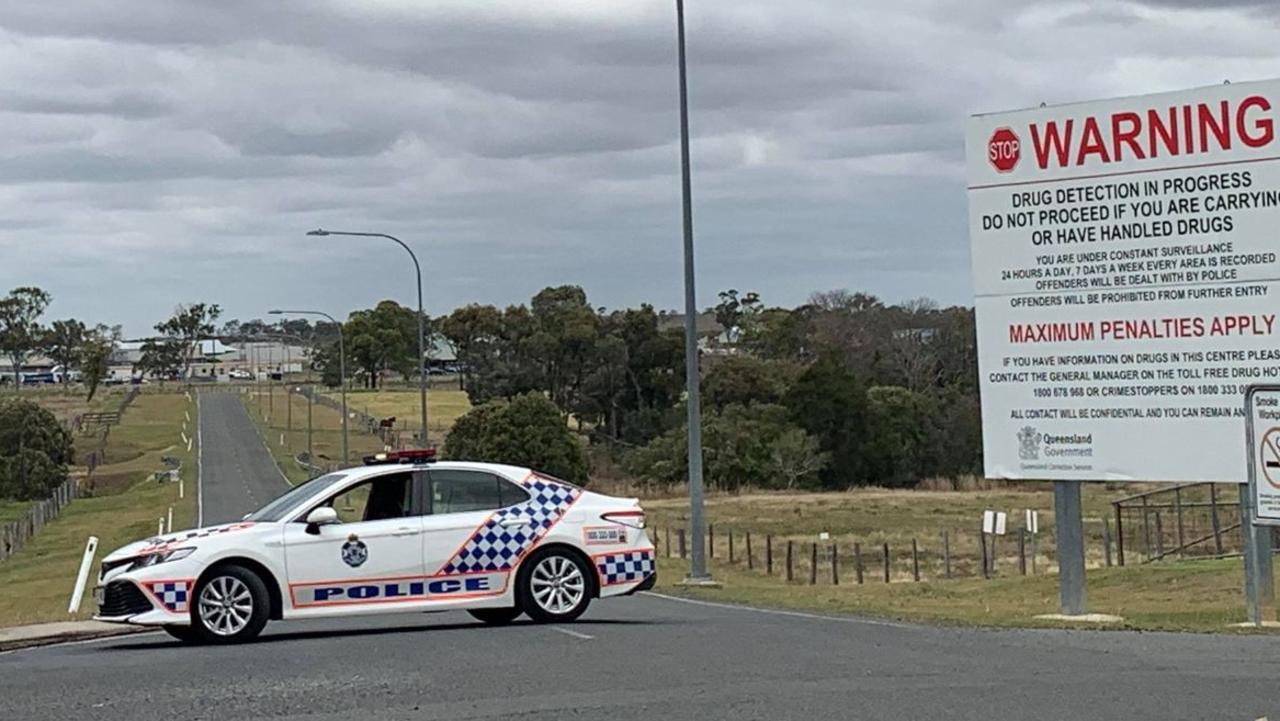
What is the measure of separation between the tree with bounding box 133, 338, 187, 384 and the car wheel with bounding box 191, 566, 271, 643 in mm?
162378

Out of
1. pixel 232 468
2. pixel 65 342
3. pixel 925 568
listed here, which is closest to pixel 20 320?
pixel 65 342

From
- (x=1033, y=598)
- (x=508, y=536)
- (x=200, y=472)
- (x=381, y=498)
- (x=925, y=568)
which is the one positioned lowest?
(x=925, y=568)

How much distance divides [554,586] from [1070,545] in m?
5.20

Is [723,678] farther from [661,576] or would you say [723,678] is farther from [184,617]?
[661,576]

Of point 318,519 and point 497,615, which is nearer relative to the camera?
point 318,519

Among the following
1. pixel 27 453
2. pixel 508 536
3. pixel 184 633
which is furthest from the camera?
pixel 27 453

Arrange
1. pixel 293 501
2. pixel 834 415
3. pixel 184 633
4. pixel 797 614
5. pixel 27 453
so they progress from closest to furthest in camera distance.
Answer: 1. pixel 184 633
2. pixel 293 501
3. pixel 797 614
4. pixel 27 453
5. pixel 834 415

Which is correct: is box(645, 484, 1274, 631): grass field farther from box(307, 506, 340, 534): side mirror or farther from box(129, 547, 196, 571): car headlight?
box(129, 547, 196, 571): car headlight

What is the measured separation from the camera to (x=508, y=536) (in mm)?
15812

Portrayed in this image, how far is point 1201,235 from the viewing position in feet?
52.8

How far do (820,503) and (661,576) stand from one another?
34.1 m

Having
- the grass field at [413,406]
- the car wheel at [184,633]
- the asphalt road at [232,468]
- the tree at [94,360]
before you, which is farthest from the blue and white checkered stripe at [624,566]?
the tree at [94,360]

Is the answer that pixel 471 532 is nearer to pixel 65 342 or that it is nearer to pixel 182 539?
pixel 182 539

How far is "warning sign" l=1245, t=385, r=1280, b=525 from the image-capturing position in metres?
14.7
